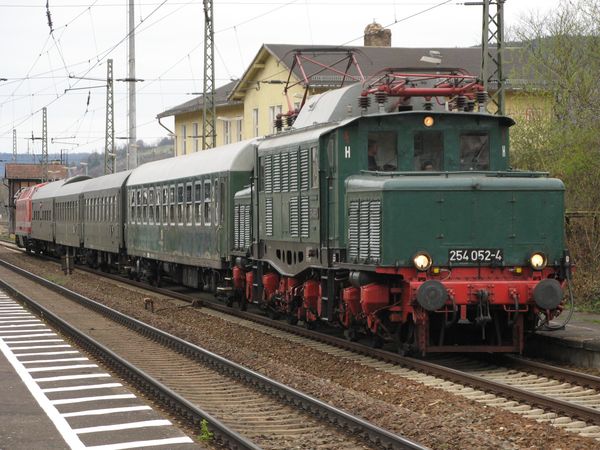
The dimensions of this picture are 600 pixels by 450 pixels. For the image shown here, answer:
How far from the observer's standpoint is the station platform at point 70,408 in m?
9.29

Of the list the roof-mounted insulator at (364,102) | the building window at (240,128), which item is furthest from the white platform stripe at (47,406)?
the building window at (240,128)

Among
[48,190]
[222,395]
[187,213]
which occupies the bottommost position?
[222,395]

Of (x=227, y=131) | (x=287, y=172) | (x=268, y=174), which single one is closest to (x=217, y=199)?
(x=268, y=174)

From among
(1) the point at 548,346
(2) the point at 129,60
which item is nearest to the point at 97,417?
(1) the point at 548,346

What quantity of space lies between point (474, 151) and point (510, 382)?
3.53 meters

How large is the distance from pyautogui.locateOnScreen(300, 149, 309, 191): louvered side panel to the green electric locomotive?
0.03 metres

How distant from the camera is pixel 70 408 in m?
10.9

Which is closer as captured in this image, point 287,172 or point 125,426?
point 125,426

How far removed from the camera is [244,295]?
21750 millimetres

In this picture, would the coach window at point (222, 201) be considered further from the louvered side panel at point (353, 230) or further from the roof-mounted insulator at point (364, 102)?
the louvered side panel at point (353, 230)

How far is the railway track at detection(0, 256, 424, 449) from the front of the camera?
9180 mm

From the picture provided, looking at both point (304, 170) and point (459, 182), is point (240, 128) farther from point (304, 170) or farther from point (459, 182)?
point (459, 182)

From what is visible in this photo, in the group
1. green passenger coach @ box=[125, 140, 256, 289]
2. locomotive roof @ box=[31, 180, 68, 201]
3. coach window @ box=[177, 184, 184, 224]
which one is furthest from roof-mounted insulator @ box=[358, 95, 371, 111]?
locomotive roof @ box=[31, 180, 68, 201]

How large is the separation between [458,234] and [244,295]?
9.13 m
